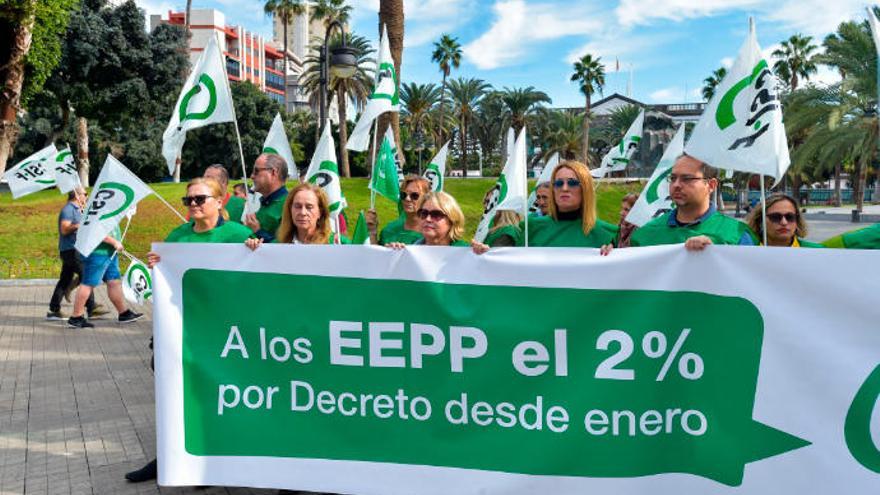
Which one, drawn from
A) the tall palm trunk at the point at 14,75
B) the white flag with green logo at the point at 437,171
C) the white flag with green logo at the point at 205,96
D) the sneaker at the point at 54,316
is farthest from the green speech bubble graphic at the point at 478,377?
the tall palm trunk at the point at 14,75

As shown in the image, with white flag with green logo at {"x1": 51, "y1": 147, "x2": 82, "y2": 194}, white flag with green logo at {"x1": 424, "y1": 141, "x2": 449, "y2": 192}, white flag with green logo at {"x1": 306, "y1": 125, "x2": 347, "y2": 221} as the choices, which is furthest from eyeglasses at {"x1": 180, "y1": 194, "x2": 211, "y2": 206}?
white flag with green logo at {"x1": 51, "y1": 147, "x2": 82, "y2": 194}

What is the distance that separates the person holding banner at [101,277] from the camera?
9.36m

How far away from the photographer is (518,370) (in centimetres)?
355

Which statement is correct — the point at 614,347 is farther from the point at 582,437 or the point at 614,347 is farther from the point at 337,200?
the point at 337,200

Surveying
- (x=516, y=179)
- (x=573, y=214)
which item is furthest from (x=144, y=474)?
(x=573, y=214)

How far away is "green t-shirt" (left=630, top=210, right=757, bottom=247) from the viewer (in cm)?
372

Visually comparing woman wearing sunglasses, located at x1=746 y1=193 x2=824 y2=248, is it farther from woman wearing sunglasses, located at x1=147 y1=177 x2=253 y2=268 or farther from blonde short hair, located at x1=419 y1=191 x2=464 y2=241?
woman wearing sunglasses, located at x1=147 y1=177 x2=253 y2=268

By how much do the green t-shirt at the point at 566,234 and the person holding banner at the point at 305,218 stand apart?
3.90ft

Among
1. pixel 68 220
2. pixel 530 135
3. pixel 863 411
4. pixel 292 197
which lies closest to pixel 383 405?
pixel 292 197

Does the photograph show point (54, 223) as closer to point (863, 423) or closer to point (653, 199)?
point (653, 199)

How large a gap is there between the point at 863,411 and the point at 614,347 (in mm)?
1075

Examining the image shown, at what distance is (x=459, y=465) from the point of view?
11.8 feet

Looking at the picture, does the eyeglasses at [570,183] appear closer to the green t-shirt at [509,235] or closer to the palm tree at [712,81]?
the green t-shirt at [509,235]

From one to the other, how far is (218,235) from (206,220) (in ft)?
0.46
